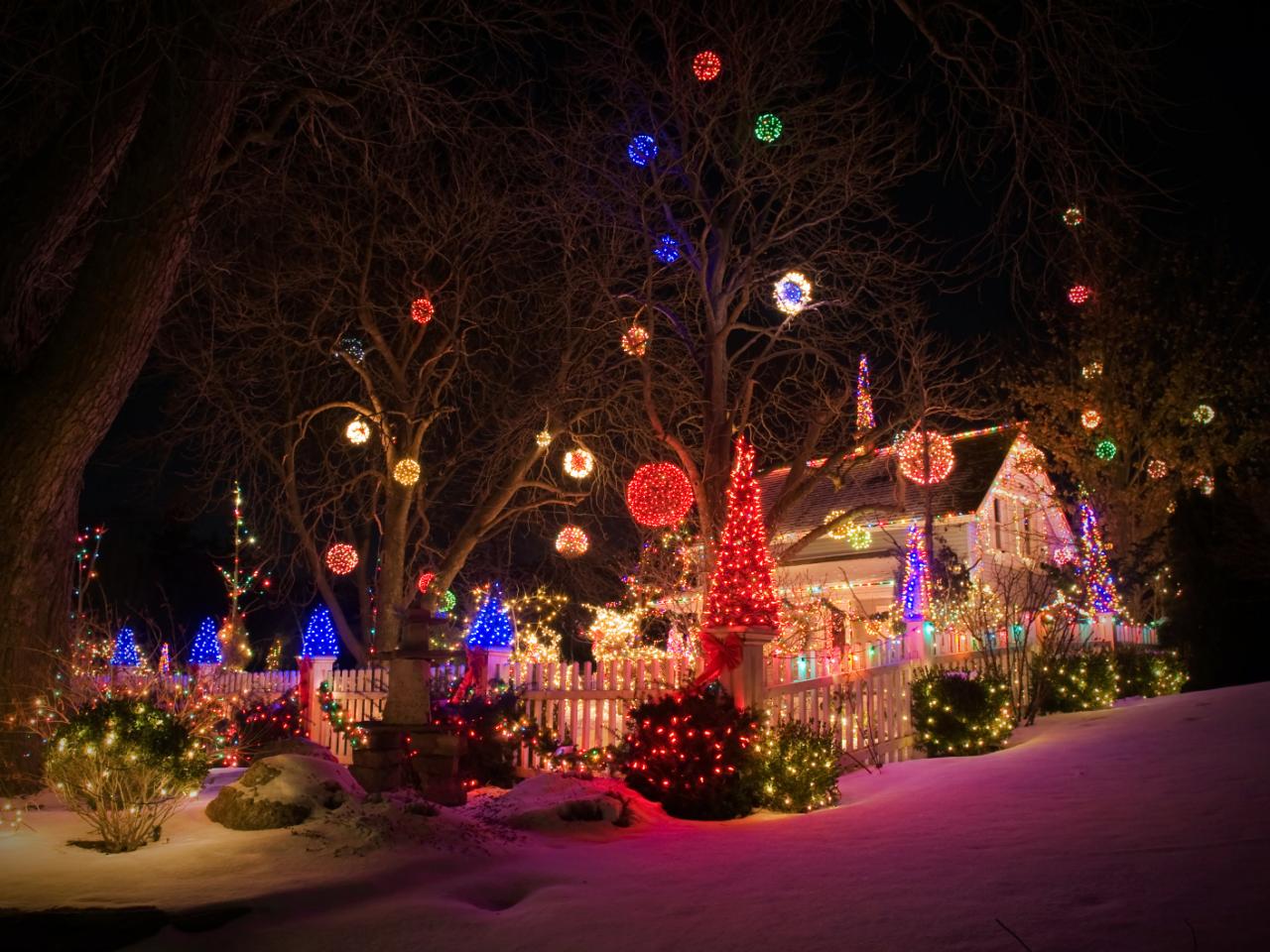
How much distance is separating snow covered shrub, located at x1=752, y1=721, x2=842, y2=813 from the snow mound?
3299 mm

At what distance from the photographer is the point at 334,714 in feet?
48.2

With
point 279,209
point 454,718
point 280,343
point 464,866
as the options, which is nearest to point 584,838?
point 464,866

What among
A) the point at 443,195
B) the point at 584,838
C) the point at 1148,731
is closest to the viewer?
the point at 584,838

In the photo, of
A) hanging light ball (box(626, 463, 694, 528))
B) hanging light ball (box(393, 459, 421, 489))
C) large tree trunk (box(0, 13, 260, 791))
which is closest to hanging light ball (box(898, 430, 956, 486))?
hanging light ball (box(626, 463, 694, 528))

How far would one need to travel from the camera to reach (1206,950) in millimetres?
3436

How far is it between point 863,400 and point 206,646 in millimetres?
21142

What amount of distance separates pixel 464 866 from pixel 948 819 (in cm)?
305

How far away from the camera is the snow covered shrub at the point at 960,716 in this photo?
10.2 metres

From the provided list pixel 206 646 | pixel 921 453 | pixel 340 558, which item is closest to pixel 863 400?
pixel 921 453

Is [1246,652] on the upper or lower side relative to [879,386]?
lower

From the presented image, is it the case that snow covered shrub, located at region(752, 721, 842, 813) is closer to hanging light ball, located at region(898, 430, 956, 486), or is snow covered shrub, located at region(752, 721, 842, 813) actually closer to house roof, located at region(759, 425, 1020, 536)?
hanging light ball, located at region(898, 430, 956, 486)

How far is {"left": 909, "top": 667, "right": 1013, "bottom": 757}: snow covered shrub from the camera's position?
33.6ft

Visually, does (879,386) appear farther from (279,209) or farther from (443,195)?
(279,209)

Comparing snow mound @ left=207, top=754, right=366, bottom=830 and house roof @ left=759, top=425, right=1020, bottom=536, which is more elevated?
house roof @ left=759, top=425, right=1020, bottom=536
